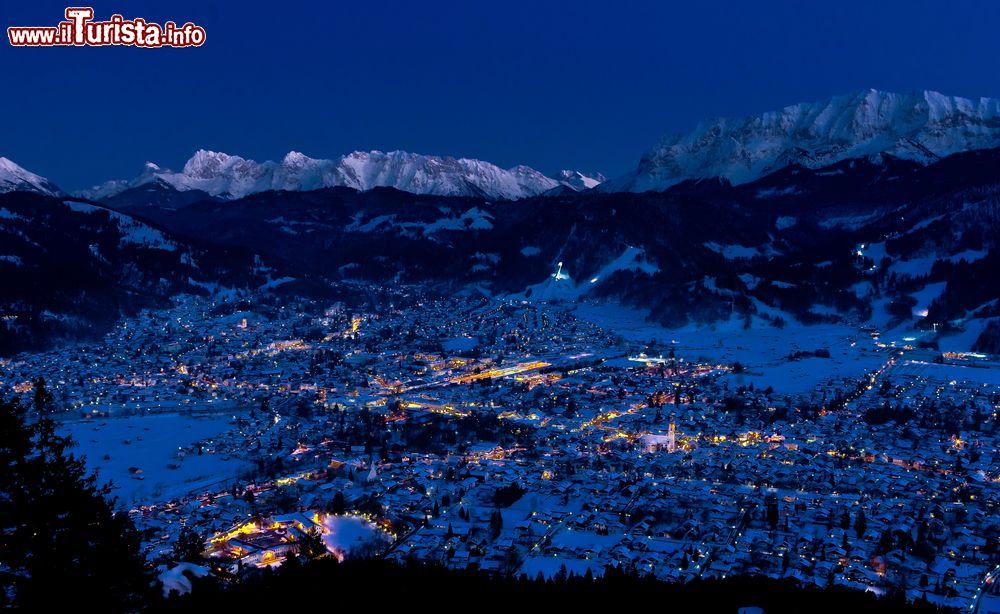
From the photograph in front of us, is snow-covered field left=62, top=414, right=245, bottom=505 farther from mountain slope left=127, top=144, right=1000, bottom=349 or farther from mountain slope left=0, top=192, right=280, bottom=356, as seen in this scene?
mountain slope left=127, top=144, right=1000, bottom=349

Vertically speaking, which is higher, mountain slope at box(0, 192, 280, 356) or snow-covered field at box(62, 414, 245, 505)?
mountain slope at box(0, 192, 280, 356)

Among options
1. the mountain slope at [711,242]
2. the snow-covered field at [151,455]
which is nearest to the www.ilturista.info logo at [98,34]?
the snow-covered field at [151,455]

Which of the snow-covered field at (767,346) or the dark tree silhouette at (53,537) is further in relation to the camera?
the snow-covered field at (767,346)

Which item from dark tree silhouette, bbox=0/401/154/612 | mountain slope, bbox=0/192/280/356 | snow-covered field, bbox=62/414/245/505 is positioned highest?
mountain slope, bbox=0/192/280/356

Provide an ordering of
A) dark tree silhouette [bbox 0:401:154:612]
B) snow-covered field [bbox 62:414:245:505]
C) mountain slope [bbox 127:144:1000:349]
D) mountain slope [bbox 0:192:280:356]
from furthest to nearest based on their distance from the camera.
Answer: mountain slope [bbox 127:144:1000:349], mountain slope [bbox 0:192:280:356], snow-covered field [bbox 62:414:245:505], dark tree silhouette [bbox 0:401:154:612]

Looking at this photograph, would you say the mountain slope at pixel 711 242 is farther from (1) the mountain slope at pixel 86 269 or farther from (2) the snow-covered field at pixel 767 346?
(1) the mountain slope at pixel 86 269

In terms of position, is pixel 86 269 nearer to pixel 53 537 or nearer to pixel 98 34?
pixel 98 34

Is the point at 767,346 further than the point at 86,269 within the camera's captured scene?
No

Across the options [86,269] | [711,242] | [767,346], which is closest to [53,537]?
[767,346]

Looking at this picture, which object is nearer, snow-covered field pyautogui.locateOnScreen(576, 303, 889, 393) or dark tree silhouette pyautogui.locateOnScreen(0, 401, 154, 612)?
A: dark tree silhouette pyautogui.locateOnScreen(0, 401, 154, 612)

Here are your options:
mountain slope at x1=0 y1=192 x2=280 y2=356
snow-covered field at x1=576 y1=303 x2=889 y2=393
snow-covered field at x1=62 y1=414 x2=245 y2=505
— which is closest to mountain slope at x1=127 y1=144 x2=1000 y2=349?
snow-covered field at x1=576 y1=303 x2=889 y2=393

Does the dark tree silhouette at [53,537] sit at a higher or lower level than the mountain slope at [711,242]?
lower
